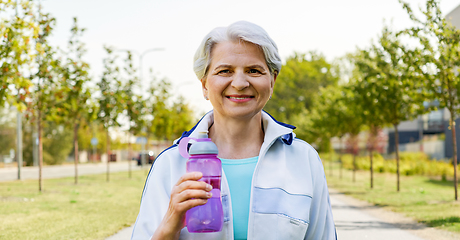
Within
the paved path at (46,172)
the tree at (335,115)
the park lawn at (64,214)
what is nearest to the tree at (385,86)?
the tree at (335,115)

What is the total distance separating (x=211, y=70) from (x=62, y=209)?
10.6 metres

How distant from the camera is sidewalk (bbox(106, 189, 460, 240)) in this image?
873 cm

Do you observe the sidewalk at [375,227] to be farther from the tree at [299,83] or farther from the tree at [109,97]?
the tree at [299,83]

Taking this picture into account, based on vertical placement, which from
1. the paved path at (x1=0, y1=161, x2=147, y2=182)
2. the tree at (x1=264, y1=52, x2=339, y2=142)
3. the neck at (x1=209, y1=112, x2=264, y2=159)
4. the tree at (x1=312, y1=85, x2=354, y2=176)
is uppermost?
the tree at (x1=264, y1=52, x2=339, y2=142)

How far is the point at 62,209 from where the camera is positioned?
1172cm

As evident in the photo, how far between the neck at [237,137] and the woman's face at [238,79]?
98 millimetres

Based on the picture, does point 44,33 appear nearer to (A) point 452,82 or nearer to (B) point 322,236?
(A) point 452,82

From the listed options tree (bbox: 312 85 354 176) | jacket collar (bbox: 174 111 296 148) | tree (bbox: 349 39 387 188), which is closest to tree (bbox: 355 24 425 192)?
tree (bbox: 349 39 387 188)

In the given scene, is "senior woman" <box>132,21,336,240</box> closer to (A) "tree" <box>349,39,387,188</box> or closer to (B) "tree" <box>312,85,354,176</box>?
(A) "tree" <box>349,39,387,188</box>

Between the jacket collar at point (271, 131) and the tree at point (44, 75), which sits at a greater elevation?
the tree at point (44, 75)

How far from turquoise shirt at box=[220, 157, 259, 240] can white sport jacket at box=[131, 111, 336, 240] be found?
62 mm

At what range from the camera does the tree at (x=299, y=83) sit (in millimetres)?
66312

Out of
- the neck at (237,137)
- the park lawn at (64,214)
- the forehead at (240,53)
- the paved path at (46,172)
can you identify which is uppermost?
the forehead at (240,53)

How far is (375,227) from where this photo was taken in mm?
9938
